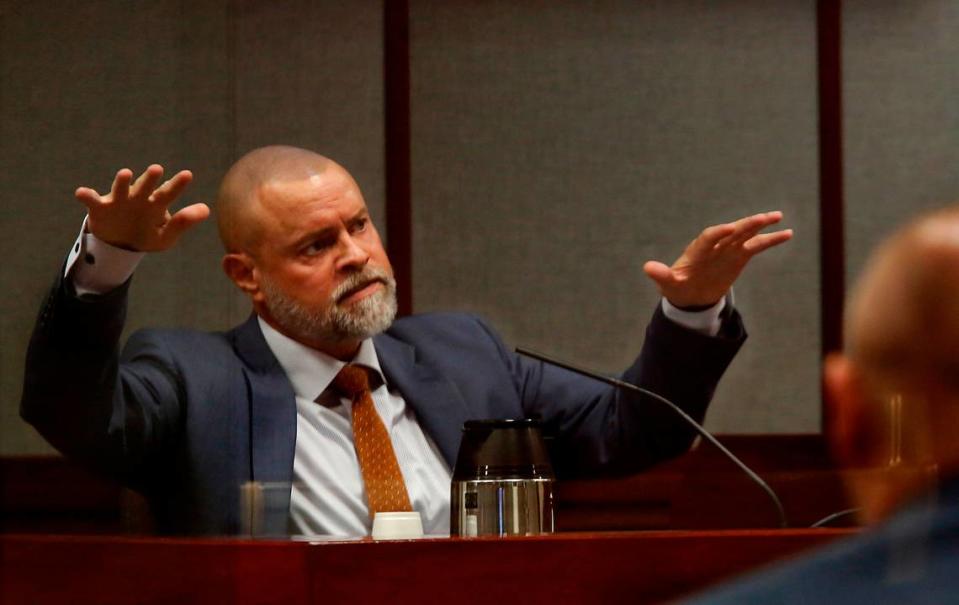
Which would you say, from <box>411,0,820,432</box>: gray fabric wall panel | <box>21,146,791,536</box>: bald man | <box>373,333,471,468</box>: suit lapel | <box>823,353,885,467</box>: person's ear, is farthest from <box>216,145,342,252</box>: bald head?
<box>823,353,885,467</box>: person's ear

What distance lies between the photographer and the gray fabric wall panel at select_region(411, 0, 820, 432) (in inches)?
112

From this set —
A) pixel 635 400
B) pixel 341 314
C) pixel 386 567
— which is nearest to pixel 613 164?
pixel 635 400

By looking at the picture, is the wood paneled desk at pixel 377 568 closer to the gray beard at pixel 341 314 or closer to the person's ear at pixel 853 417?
the person's ear at pixel 853 417

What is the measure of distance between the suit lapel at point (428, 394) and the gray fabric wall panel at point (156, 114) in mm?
697

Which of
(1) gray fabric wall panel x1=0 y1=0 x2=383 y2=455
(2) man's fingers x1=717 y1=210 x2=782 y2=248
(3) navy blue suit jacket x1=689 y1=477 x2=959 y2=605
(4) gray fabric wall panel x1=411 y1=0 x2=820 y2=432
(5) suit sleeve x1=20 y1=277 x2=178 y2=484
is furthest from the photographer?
(4) gray fabric wall panel x1=411 y1=0 x2=820 y2=432

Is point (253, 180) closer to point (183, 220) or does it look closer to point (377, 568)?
point (183, 220)

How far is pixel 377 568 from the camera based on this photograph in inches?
42.3

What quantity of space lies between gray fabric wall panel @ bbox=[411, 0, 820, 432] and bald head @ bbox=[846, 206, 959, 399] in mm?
2339

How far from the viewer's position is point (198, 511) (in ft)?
6.23

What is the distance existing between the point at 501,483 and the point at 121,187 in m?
0.55

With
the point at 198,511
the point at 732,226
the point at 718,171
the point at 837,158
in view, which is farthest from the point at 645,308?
the point at 198,511

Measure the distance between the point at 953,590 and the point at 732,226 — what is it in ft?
4.56

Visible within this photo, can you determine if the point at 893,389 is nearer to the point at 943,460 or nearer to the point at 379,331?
the point at 943,460

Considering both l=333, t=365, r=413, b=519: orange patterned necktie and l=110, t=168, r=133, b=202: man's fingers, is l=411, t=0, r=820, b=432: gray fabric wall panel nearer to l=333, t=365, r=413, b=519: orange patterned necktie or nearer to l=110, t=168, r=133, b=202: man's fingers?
l=333, t=365, r=413, b=519: orange patterned necktie
